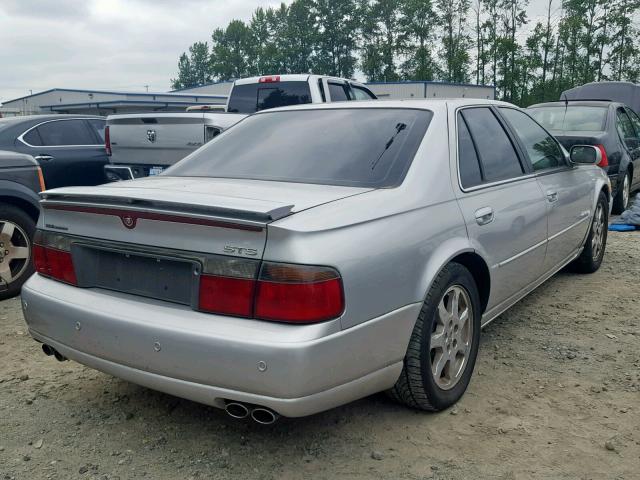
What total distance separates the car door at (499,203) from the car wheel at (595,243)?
1.49 m

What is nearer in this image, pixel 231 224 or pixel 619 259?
pixel 231 224

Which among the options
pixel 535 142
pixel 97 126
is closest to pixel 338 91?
pixel 97 126

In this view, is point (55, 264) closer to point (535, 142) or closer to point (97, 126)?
point (535, 142)

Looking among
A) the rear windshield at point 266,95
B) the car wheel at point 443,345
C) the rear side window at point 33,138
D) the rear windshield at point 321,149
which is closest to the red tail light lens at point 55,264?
the rear windshield at point 321,149

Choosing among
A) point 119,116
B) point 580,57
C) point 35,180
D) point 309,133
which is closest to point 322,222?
point 309,133

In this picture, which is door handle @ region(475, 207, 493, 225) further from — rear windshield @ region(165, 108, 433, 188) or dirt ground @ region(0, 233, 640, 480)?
dirt ground @ region(0, 233, 640, 480)

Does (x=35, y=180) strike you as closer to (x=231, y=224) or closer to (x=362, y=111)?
(x=362, y=111)

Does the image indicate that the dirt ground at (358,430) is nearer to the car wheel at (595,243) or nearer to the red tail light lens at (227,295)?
the red tail light lens at (227,295)

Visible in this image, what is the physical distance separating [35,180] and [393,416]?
13.2ft

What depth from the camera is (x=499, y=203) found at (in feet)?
11.3

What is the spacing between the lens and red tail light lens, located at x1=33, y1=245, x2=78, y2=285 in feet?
9.12

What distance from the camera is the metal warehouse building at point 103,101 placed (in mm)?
36312

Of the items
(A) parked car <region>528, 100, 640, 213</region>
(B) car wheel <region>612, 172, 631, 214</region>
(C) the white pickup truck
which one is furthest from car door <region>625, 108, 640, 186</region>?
(C) the white pickup truck

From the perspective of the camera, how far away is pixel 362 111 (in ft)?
11.3
